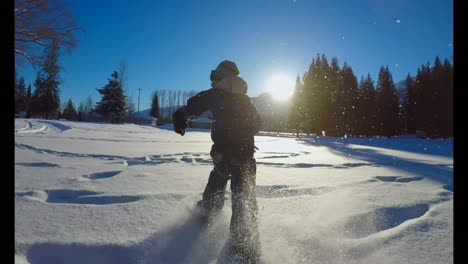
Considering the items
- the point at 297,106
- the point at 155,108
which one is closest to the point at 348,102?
the point at 297,106

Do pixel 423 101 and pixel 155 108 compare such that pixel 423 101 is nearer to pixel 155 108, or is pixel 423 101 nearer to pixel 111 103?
pixel 111 103

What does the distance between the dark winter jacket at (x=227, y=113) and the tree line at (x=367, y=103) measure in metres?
30.4

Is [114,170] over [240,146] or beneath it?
beneath

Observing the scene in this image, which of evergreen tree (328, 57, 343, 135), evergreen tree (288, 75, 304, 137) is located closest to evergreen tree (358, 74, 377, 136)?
evergreen tree (328, 57, 343, 135)

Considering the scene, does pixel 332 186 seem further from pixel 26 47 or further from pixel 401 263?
pixel 26 47

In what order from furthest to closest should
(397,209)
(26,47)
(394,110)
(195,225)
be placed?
(394,110) < (26,47) < (397,209) < (195,225)

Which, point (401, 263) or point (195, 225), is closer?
point (401, 263)

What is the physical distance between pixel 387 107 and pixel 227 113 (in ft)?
147

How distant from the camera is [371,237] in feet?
6.08

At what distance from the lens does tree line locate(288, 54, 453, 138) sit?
1355 inches

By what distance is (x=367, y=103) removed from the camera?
3788 cm
